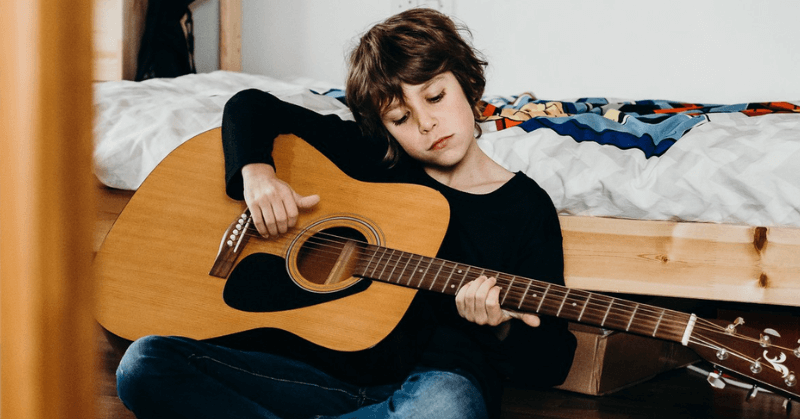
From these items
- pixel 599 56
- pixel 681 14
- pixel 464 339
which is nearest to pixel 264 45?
pixel 599 56

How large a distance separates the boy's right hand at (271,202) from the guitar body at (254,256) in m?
0.02

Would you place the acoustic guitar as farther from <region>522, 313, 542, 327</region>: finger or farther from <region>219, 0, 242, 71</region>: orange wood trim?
<region>219, 0, 242, 71</region>: orange wood trim

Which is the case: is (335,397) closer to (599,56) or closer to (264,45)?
(599,56)

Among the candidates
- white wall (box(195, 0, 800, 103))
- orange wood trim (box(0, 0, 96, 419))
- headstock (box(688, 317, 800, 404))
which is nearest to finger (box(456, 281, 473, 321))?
headstock (box(688, 317, 800, 404))

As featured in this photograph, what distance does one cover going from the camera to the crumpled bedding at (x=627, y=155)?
1.03m

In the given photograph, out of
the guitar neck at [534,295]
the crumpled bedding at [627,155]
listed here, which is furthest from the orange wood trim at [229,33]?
the guitar neck at [534,295]

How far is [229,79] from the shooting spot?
6.94 feet

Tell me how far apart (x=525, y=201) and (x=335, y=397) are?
42cm

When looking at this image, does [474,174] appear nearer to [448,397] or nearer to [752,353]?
[448,397]

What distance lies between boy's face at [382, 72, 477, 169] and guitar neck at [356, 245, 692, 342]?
0.73 ft

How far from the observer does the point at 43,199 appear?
18 cm

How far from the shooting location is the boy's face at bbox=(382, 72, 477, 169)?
1.02 m

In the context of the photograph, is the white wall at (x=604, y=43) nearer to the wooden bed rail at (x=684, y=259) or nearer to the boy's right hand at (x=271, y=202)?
the wooden bed rail at (x=684, y=259)

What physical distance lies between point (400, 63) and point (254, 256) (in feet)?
1.31
